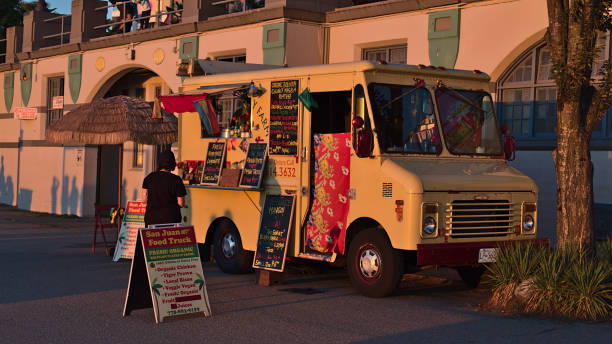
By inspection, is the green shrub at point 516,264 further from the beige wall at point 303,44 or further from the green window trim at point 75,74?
the green window trim at point 75,74

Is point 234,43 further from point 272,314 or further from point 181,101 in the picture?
point 272,314

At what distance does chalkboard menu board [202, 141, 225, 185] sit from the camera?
12.4 m

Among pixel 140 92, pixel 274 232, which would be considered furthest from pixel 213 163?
pixel 140 92

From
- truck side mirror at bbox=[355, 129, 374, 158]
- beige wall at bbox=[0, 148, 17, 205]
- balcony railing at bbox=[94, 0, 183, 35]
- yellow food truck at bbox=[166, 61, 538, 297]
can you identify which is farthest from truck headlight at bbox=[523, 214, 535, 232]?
beige wall at bbox=[0, 148, 17, 205]

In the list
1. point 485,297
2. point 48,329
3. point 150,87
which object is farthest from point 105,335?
point 150,87

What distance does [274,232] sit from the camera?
11.2 meters

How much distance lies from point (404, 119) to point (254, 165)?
2.43 m

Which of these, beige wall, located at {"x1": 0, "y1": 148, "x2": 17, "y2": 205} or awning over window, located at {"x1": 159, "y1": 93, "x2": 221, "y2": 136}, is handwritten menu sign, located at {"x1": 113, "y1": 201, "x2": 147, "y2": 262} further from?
beige wall, located at {"x1": 0, "y1": 148, "x2": 17, "y2": 205}

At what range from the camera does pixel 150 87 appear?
2433 cm

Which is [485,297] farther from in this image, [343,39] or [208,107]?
[343,39]

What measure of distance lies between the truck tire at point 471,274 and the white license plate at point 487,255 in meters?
0.95

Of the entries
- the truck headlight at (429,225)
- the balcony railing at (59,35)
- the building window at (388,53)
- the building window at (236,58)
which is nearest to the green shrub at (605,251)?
the truck headlight at (429,225)

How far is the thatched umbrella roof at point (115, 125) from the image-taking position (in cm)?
1412

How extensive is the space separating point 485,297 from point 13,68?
22.5 meters
